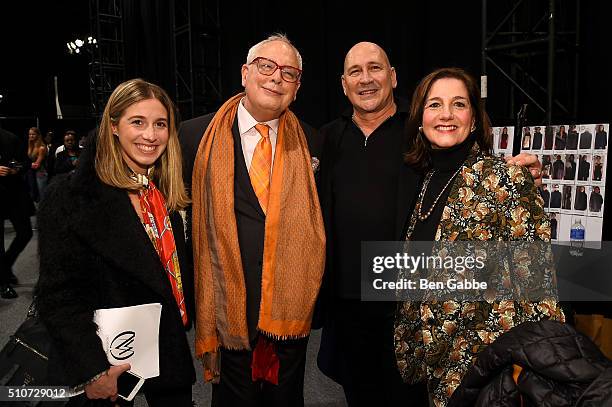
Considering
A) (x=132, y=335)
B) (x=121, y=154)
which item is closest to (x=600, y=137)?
(x=121, y=154)

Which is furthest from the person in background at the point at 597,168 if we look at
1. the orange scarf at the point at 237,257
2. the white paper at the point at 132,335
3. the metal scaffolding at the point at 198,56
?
the metal scaffolding at the point at 198,56

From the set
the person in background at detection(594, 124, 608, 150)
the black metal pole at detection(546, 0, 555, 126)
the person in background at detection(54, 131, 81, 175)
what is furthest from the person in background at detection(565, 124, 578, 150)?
the person in background at detection(54, 131, 81, 175)

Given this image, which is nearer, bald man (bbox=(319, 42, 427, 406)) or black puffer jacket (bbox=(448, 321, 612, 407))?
black puffer jacket (bbox=(448, 321, 612, 407))

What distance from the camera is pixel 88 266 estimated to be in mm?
1337

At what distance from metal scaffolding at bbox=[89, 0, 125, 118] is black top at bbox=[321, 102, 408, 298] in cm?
727

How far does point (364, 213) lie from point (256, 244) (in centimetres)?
46

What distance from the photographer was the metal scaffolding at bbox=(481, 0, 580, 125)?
340cm

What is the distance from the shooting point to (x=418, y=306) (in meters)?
1.51

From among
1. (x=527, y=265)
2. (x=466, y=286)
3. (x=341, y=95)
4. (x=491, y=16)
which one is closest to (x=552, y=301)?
(x=527, y=265)

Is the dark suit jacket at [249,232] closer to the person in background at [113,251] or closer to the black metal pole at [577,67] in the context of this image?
the person in background at [113,251]

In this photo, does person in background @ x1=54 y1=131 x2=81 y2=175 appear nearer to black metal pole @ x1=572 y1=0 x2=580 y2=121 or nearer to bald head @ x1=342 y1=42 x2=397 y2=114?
bald head @ x1=342 y1=42 x2=397 y2=114

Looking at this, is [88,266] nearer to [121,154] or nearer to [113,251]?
[113,251]

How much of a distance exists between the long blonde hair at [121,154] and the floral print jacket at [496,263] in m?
0.88

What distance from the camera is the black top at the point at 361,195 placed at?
6.34 ft
